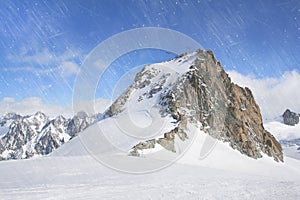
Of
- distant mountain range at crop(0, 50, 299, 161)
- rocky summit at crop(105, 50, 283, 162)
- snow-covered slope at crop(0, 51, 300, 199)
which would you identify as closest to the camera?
snow-covered slope at crop(0, 51, 300, 199)

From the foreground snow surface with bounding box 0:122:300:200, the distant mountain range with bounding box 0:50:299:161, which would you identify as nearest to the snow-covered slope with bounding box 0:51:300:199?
the foreground snow surface with bounding box 0:122:300:200

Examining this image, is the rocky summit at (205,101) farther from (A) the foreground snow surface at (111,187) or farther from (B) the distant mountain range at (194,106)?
(A) the foreground snow surface at (111,187)

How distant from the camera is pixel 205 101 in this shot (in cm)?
5188

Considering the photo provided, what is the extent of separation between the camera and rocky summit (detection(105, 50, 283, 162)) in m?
47.0

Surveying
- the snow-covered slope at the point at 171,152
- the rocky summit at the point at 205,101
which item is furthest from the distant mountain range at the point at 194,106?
the snow-covered slope at the point at 171,152

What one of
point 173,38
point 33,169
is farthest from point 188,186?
point 173,38

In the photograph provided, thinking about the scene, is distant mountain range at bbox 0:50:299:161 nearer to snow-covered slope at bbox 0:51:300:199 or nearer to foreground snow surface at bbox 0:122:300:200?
snow-covered slope at bbox 0:51:300:199

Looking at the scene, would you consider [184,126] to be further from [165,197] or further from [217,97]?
[165,197]

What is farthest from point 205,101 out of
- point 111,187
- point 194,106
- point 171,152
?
point 111,187

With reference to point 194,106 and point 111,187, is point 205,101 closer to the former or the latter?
point 194,106

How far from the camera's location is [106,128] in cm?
4347

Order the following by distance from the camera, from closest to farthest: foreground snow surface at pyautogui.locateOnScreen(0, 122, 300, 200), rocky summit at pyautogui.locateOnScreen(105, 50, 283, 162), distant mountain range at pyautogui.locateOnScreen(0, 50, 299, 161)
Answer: foreground snow surface at pyautogui.locateOnScreen(0, 122, 300, 200) → distant mountain range at pyautogui.locateOnScreen(0, 50, 299, 161) → rocky summit at pyautogui.locateOnScreen(105, 50, 283, 162)

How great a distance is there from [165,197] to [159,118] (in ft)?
103

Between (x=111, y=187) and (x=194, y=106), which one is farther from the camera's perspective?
(x=194, y=106)
